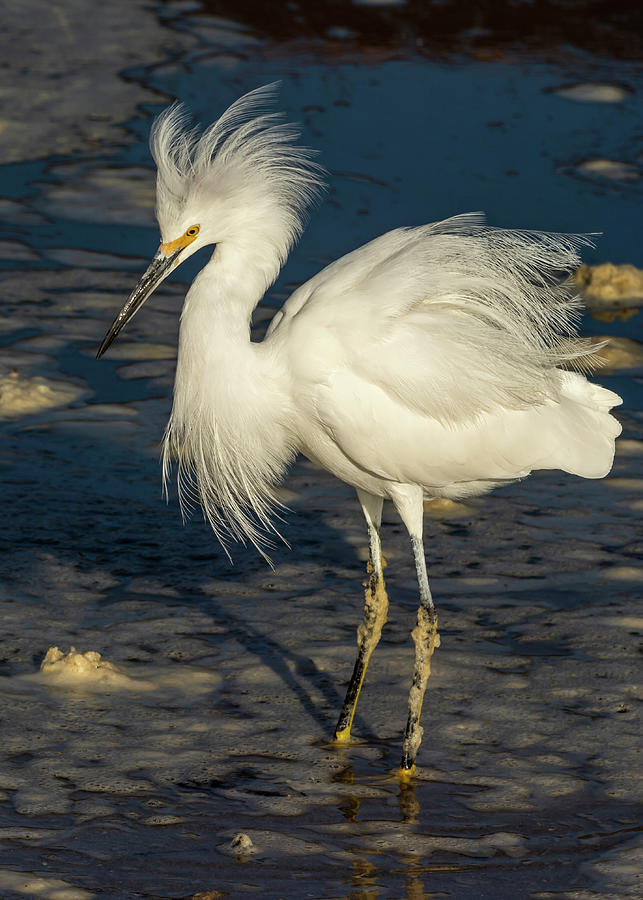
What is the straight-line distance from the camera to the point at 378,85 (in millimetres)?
12234

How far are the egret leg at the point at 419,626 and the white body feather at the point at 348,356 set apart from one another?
0.24ft

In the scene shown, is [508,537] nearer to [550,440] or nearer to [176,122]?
[550,440]

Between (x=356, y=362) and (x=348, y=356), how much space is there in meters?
0.03

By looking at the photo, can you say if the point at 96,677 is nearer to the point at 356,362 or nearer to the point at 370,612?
the point at 370,612

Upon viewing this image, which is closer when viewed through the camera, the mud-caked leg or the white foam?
the mud-caked leg

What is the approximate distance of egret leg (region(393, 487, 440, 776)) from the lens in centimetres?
468

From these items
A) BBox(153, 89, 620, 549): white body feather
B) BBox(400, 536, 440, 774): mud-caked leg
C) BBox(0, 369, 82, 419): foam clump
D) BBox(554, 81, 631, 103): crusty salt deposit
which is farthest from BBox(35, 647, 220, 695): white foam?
BBox(554, 81, 631, 103): crusty salt deposit

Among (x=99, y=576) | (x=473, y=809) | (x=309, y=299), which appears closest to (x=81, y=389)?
(x=99, y=576)

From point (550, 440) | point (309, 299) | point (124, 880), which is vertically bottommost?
point (124, 880)

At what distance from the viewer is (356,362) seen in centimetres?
457

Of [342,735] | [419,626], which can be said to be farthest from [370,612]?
[342,735]

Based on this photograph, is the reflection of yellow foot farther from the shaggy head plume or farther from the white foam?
the shaggy head plume

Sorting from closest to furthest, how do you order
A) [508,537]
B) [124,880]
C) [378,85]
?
[124,880], [508,537], [378,85]

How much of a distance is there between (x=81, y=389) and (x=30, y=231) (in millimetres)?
2445
